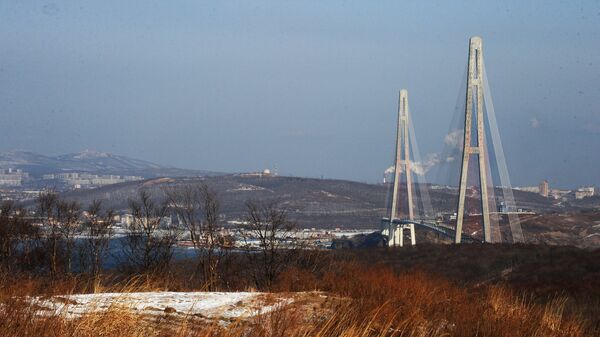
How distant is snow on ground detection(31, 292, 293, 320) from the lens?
18.4 feet

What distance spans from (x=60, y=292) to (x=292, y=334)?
3.25m

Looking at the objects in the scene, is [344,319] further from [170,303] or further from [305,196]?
[305,196]

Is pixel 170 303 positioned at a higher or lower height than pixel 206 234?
higher

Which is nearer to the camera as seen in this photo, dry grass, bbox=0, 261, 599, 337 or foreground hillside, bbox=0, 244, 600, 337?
dry grass, bbox=0, 261, 599, 337

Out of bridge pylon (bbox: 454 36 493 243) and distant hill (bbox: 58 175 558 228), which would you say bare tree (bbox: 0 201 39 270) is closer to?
bridge pylon (bbox: 454 36 493 243)

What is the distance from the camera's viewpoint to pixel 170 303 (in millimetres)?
6730

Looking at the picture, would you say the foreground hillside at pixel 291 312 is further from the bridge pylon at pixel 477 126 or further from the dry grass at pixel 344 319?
the bridge pylon at pixel 477 126

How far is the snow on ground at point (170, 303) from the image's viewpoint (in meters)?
5.60

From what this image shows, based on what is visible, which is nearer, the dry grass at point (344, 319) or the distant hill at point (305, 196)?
the dry grass at point (344, 319)

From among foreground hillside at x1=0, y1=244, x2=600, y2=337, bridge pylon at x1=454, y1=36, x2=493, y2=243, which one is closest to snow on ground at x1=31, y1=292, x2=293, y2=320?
foreground hillside at x1=0, y1=244, x2=600, y2=337

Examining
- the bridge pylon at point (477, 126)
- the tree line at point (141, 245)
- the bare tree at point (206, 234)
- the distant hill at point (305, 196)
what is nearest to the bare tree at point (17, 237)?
the tree line at point (141, 245)

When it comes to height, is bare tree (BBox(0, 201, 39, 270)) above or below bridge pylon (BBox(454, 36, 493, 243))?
below

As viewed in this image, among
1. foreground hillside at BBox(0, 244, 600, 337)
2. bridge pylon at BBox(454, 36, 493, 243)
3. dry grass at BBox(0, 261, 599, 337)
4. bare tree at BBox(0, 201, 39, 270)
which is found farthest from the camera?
bridge pylon at BBox(454, 36, 493, 243)

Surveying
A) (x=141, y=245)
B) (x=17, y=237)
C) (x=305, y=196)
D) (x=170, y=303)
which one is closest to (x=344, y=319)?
(x=170, y=303)
